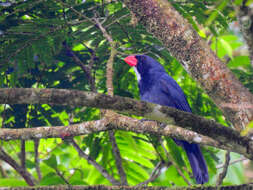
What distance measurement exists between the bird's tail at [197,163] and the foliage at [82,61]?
0.10 meters

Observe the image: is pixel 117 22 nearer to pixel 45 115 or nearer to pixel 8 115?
pixel 45 115

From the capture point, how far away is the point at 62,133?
2654mm

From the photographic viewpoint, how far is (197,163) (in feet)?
11.5

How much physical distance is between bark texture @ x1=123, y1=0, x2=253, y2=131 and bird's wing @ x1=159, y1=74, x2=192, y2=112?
1.40 metres

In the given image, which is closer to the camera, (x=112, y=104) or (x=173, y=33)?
(x=112, y=104)

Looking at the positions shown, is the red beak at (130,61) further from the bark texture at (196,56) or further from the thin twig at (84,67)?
the bark texture at (196,56)

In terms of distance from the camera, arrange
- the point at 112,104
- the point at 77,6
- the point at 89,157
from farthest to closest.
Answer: the point at 89,157
the point at 77,6
the point at 112,104

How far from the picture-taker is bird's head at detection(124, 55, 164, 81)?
13.0ft

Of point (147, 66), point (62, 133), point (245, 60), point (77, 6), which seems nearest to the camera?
point (62, 133)

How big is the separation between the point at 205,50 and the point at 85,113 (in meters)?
1.71

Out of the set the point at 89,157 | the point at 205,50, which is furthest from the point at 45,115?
the point at 205,50

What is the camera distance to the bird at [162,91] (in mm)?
3535

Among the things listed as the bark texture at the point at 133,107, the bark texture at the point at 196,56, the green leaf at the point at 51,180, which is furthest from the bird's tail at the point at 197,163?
the bark texture at the point at 133,107

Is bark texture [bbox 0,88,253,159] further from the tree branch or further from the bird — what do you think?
the bird
